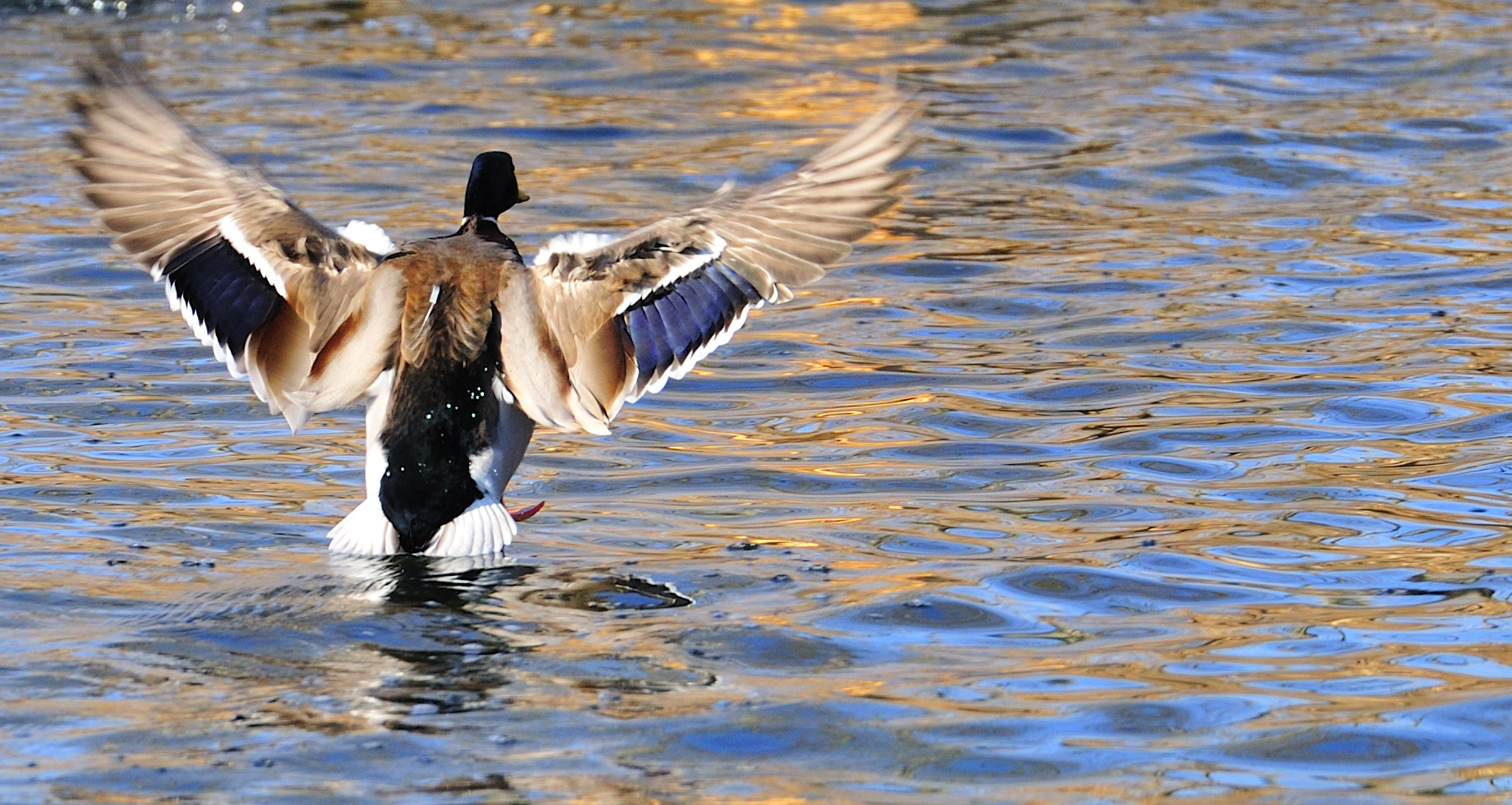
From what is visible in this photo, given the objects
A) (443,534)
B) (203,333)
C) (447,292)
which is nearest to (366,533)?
(443,534)

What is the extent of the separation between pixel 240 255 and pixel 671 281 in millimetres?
1114

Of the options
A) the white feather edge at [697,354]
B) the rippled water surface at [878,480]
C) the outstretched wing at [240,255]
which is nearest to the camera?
the rippled water surface at [878,480]

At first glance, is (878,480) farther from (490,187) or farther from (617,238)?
(490,187)

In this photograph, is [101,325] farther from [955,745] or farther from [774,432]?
[955,745]

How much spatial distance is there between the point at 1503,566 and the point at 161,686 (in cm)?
309

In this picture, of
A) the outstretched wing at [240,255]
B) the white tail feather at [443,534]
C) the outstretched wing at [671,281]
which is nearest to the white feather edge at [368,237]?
the outstretched wing at [240,255]

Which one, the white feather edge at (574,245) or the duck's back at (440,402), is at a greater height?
the white feather edge at (574,245)

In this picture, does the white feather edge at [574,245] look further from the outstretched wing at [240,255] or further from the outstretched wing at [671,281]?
the outstretched wing at [240,255]

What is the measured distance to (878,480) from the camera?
641 centimetres

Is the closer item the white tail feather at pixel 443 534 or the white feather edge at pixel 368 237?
the white tail feather at pixel 443 534

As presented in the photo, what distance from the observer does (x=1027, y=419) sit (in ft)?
23.0

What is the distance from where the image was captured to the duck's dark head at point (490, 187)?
20.9 feet

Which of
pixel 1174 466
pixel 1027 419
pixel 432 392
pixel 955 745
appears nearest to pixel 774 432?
pixel 1027 419

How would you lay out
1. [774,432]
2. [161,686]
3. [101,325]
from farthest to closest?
1. [101,325]
2. [774,432]
3. [161,686]
